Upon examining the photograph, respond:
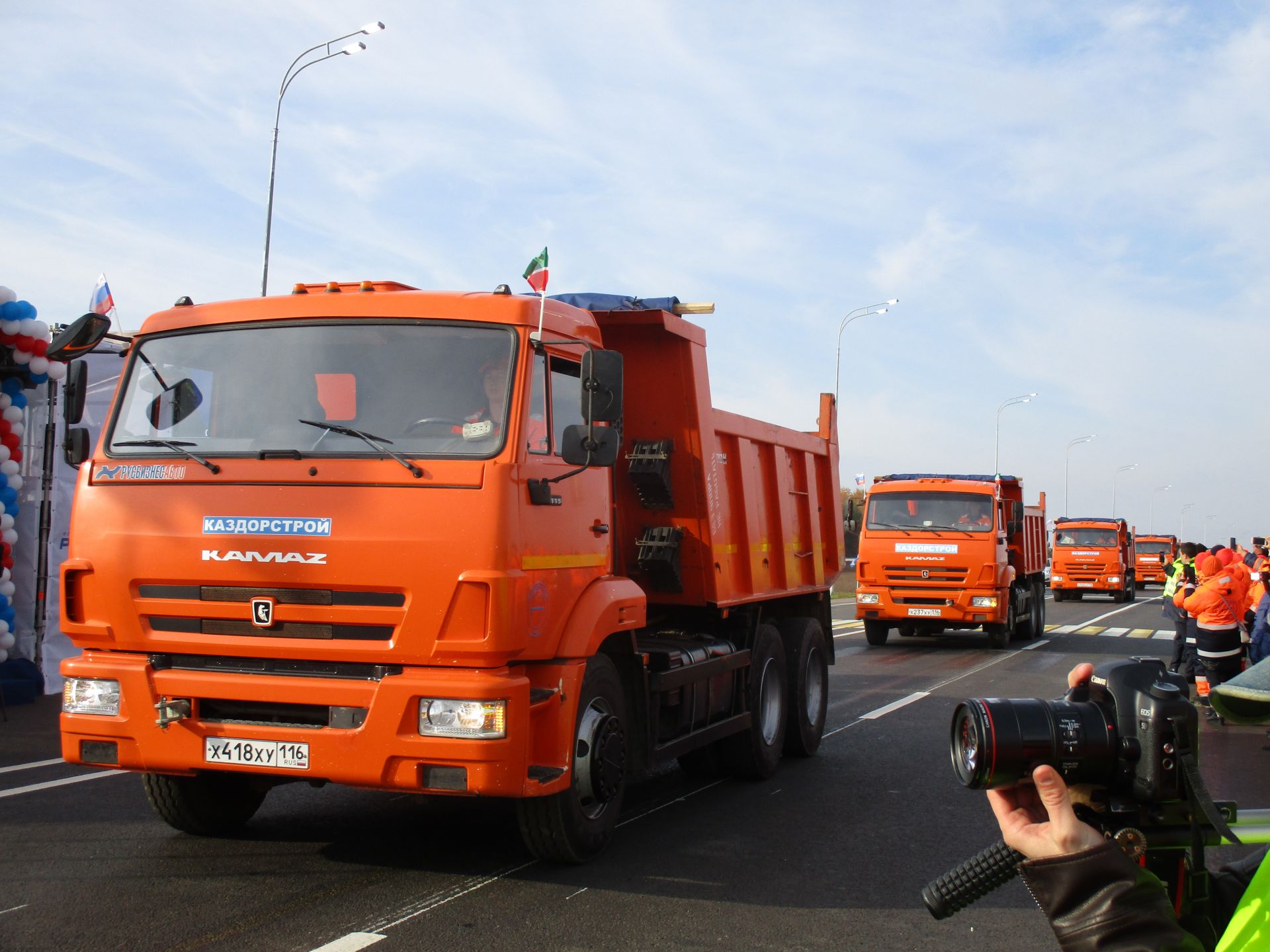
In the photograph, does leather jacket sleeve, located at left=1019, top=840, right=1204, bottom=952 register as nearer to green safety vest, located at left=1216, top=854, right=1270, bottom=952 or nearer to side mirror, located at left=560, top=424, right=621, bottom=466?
green safety vest, located at left=1216, top=854, right=1270, bottom=952

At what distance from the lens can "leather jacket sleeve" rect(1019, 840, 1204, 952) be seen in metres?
1.89

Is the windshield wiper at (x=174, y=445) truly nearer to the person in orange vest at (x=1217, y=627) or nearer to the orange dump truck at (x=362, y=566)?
the orange dump truck at (x=362, y=566)

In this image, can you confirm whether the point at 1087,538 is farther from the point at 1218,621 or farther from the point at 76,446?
the point at 76,446

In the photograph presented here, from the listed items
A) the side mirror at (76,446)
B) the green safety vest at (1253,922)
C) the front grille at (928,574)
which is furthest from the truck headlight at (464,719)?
the front grille at (928,574)

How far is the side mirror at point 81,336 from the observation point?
5574 mm

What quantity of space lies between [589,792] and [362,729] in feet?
4.04

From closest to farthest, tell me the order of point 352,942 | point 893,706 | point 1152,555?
point 352,942, point 893,706, point 1152,555

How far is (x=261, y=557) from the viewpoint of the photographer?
17.3 feet

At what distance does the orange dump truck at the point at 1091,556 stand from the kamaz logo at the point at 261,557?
1435 inches

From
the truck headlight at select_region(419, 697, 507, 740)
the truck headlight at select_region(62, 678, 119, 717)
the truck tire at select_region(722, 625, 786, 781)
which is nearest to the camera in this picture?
the truck headlight at select_region(419, 697, 507, 740)

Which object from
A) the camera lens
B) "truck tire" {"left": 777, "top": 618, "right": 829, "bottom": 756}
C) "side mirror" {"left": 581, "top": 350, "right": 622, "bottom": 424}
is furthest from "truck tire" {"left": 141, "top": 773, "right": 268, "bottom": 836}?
the camera lens

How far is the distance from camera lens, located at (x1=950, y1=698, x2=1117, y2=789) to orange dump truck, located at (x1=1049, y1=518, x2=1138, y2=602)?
126 ft

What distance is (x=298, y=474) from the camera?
5367 millimetres

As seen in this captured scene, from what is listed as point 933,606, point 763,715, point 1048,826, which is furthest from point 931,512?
point 1048,826
